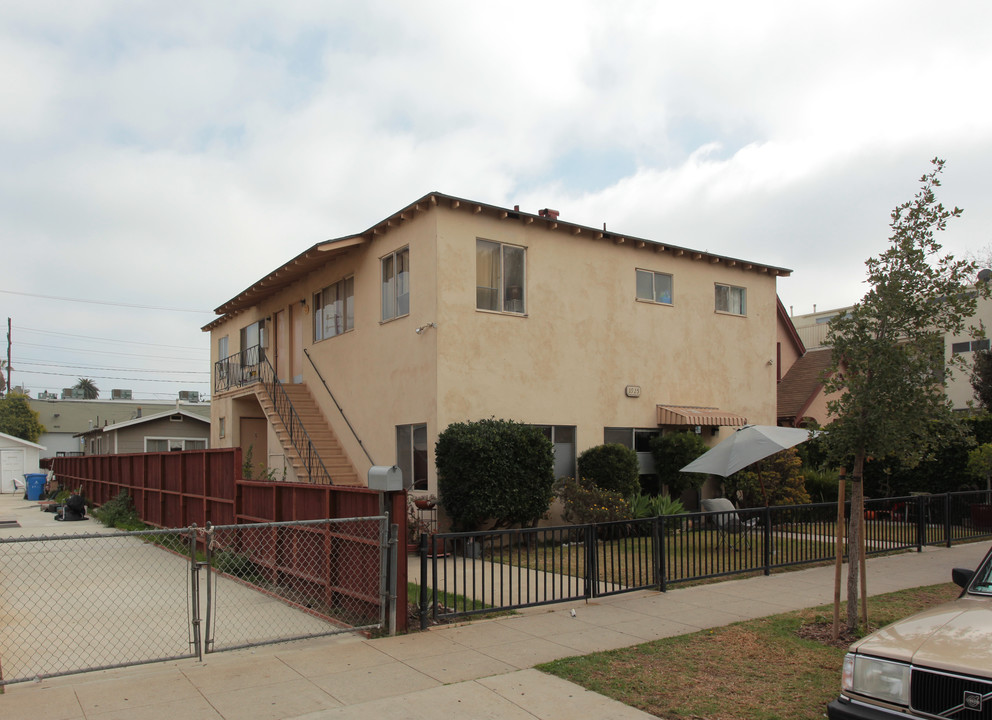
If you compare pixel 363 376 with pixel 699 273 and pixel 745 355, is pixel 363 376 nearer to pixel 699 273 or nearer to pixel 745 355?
pixel 699 273

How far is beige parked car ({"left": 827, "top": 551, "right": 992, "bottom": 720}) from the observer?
13.7 feet

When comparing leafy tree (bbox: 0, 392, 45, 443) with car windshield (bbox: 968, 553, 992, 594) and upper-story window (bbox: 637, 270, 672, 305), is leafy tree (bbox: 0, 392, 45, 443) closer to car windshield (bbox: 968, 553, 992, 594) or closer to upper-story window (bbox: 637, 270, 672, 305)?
upper-story window (bbox: 637, 270, 672, 305)

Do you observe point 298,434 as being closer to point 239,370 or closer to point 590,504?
point 239,370

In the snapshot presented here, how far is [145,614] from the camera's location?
9641 millimetres

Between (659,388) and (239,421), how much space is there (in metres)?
12.3

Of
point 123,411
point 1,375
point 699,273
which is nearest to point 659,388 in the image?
point 699,273

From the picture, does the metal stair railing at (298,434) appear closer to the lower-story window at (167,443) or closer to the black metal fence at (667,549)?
the black metal fence at (667,549)

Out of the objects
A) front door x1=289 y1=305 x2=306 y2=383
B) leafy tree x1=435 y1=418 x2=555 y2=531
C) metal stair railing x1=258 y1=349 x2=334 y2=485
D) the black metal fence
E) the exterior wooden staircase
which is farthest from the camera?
front door x1=289 y1=305 x2=306 y2=383

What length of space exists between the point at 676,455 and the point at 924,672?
44.6 ft

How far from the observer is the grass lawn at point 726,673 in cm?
592

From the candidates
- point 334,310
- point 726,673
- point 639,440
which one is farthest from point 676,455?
point 726,673

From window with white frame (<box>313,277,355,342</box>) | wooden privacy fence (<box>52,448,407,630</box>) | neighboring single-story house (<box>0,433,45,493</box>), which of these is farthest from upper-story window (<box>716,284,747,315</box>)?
neighboring single-story house (<box>0,433,45,493</box>)

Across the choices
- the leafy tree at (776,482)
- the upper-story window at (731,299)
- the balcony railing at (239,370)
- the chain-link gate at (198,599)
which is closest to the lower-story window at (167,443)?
the balcony railing at (239,370)

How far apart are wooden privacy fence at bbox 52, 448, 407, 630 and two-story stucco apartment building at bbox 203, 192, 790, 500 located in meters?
2.72
